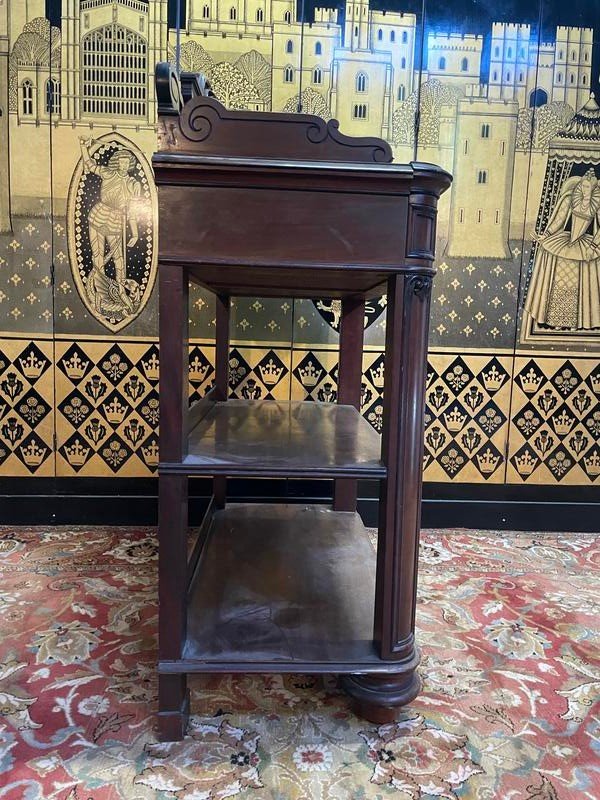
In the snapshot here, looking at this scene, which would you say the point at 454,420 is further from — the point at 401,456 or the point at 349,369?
the point at 401,456

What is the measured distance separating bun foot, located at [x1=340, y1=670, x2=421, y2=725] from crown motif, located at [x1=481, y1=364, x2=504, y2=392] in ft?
5.62

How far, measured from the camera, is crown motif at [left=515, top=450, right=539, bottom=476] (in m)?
2.94

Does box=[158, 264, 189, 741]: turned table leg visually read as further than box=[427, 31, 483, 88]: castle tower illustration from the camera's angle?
No

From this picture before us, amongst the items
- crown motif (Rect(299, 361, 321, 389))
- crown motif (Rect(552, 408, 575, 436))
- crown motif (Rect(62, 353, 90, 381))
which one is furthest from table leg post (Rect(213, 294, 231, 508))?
crown motif (Rect(552, 408, 575, 436))

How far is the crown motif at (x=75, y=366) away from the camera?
9.09 feet

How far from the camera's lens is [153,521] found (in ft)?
9.31

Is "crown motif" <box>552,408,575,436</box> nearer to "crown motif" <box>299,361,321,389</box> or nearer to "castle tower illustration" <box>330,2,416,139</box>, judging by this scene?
"crown motif" <box>299,361,321,389</box>

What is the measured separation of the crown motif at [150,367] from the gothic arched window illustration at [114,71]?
110cm

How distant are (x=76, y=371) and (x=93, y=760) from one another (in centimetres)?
183

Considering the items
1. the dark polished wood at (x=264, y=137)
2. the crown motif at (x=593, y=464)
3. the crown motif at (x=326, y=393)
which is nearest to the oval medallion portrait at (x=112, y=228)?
the crown motif at (x=326, y=393)

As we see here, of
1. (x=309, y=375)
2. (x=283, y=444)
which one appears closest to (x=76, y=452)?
(x=309, y=375)

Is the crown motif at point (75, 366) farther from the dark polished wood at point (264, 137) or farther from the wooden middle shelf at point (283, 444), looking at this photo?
the dark polished wood at point (264, 137)

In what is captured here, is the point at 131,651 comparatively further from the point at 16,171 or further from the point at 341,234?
the point at 16,171

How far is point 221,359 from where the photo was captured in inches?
93.6
